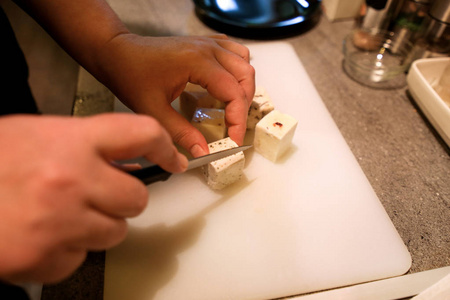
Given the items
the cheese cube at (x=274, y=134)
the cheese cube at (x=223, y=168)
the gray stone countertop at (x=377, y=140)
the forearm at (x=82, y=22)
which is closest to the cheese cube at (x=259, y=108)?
the cheese cube at (x=274, y=134)

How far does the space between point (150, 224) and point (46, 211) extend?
0.49 meters

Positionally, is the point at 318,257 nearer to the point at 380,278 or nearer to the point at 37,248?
the point at 380,278

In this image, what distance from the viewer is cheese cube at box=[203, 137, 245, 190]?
2.78 feet

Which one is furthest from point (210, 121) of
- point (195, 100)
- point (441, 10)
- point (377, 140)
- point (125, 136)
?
point (441, 10)

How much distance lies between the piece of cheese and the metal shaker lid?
964 mm

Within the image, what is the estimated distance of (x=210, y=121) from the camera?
946 millimetres

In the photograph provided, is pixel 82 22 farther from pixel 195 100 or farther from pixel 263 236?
pixel 263 236

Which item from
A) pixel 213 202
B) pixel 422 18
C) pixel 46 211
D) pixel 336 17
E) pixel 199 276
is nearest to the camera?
pixel 46 211

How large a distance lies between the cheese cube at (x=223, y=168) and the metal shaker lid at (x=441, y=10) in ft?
3.35

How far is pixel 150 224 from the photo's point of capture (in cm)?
87

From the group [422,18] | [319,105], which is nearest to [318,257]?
[319,105]

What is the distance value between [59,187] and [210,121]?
59 centimetres

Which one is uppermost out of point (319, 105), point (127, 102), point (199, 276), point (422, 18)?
point (422, 18)

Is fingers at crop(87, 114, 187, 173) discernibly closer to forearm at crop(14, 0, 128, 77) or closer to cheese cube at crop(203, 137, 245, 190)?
cheese cube at crop(203, 137, 245, 190)
